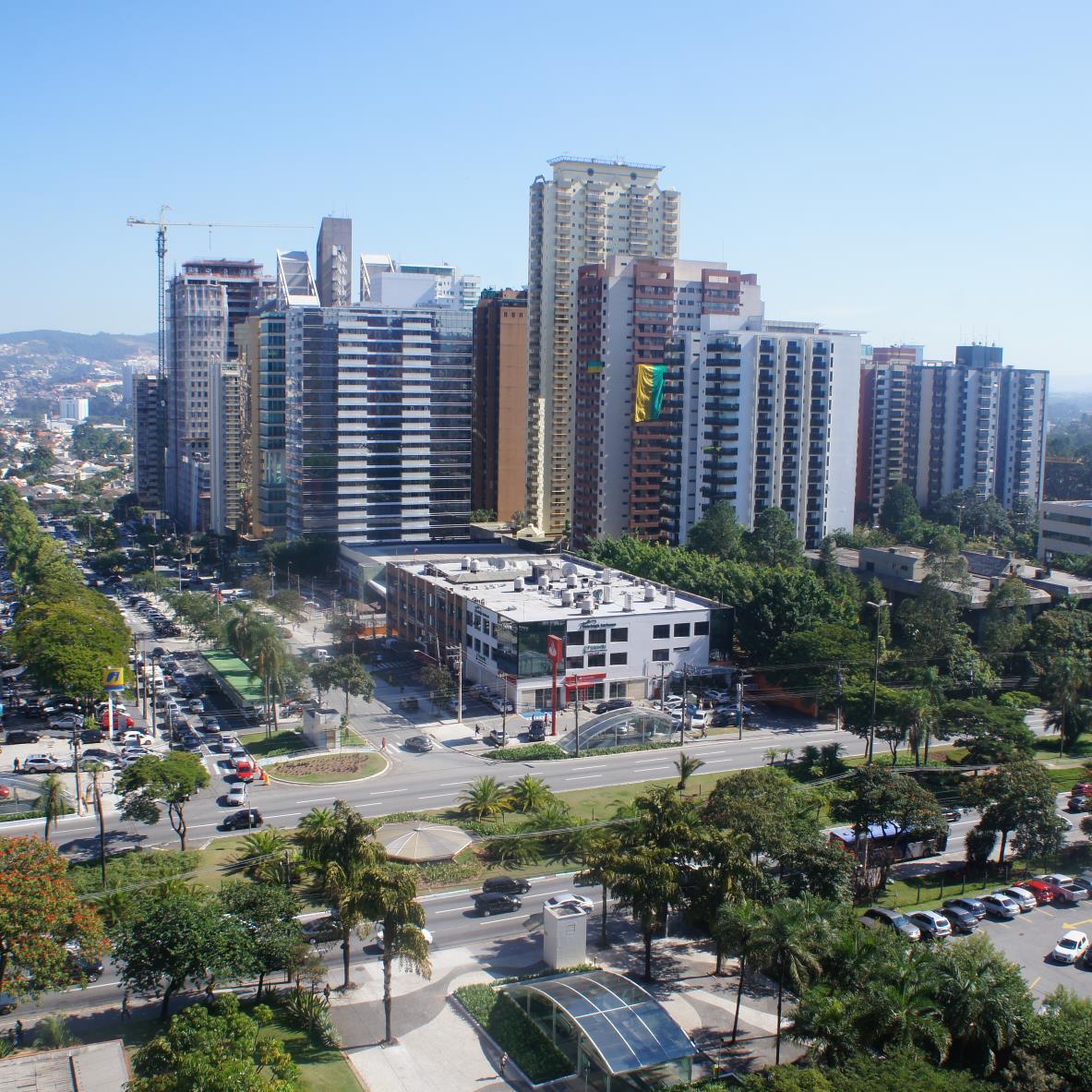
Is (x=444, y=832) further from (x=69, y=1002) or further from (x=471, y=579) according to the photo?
(x=471, y=579)

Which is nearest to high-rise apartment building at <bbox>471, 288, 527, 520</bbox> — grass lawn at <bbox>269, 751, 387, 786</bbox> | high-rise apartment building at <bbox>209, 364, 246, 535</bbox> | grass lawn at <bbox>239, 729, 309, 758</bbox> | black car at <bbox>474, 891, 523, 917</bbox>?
high-rise apartment building at <bbox>209, 364, 246, 535</bbox>

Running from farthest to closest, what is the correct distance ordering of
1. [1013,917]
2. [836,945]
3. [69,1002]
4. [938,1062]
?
[1013,917] → [69,1002] → [836,945] → [938,1062]

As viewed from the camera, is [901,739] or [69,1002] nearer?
[69,1002]

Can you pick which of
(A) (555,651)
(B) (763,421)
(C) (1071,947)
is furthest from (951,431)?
(C) (1071,947)

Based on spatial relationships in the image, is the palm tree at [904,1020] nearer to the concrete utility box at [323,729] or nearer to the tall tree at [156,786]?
the tall tree at [156,786]

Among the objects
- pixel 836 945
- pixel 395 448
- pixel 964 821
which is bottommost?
pixel 964 821

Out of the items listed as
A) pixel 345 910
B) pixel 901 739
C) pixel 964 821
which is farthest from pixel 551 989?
pixel 901 739
